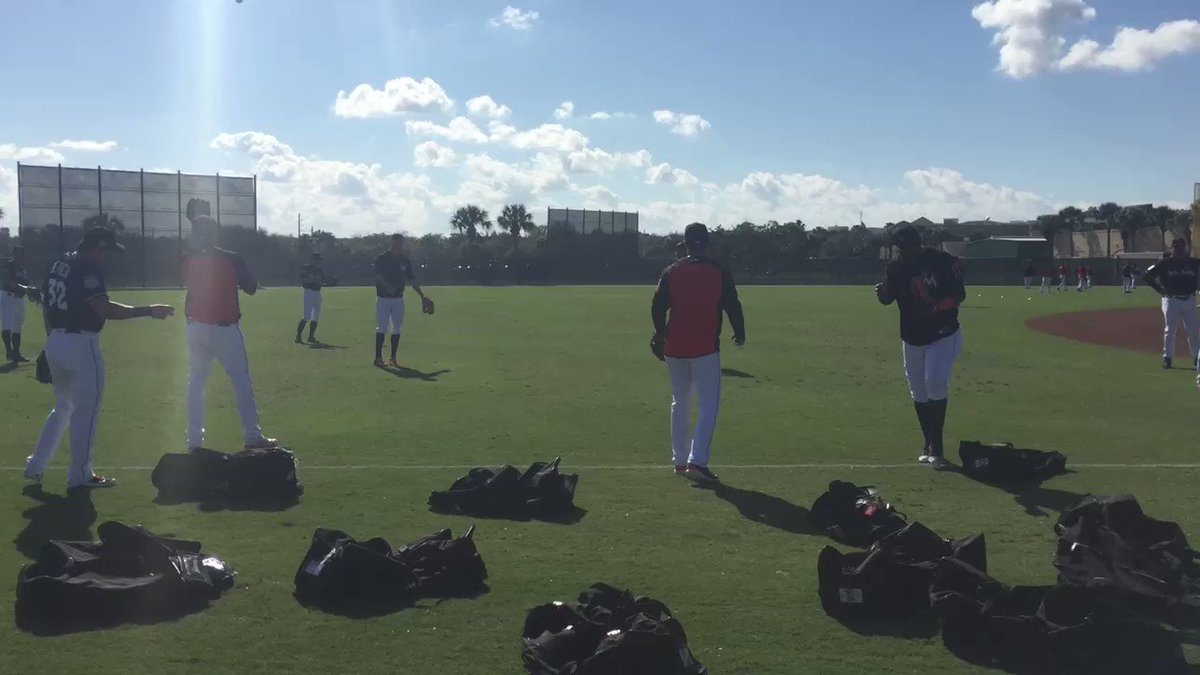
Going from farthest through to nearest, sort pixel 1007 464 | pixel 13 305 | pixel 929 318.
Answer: pixel 13 305, pixel 929 318, pixel 1007 464

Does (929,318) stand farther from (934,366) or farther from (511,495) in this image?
(511,495)

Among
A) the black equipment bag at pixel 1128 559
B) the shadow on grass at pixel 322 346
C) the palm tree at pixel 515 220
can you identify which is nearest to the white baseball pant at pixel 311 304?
the shadow on grass at pixel 322 346

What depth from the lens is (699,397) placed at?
884 centimetres

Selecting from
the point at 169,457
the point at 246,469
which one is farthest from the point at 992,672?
the point at 169,457

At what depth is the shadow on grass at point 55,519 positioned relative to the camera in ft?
22.0

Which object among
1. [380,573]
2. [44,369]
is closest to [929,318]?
[380,573]

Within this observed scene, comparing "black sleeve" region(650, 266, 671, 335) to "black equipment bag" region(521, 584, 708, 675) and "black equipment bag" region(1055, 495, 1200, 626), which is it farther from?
"black equipment bag" region(521, 584, 708, 675)

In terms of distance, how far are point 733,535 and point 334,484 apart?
344 cm

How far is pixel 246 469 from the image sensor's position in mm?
7867

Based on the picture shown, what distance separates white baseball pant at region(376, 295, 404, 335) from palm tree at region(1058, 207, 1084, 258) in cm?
12674

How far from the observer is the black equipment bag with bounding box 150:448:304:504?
7.87 meters

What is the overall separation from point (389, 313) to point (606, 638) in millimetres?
14200

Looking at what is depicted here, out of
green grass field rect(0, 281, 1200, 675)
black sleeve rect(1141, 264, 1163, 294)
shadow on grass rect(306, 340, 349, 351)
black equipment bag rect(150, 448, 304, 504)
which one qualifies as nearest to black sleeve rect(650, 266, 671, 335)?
green grass field rect(0, 281, 1200, 675)

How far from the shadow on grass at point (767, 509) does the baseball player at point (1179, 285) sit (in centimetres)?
1116
